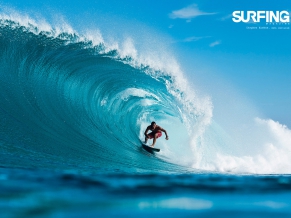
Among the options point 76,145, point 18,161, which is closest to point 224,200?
point 18,161

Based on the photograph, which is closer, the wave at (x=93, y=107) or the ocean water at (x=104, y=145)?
the ocean water at (x=104, y=145)

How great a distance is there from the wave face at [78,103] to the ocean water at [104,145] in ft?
0.16

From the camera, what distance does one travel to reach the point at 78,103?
12.7m

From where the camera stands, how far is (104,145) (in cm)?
996

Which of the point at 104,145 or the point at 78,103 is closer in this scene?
the point at 104,145

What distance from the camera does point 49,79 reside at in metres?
12.8

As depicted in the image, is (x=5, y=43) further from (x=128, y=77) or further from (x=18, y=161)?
(x=18, y=161)

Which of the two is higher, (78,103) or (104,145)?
(78,103)

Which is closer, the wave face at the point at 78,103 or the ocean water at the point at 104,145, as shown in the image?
the ocean water at the point at 104,145

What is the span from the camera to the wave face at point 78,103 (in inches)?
313

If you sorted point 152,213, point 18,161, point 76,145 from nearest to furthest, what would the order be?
point 152,213
point 18,161
point 76,145

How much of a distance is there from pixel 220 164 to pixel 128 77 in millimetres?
6231

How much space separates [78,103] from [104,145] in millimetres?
3241

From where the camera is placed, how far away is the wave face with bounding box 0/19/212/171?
794 cm
